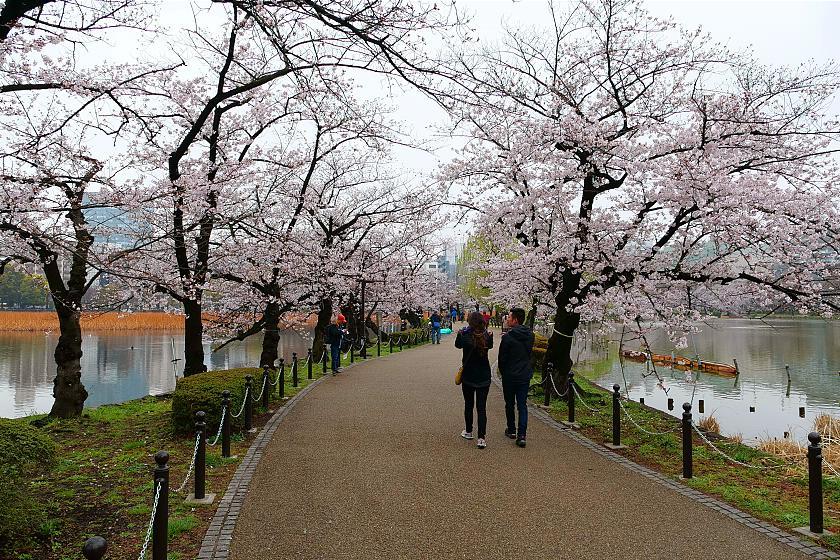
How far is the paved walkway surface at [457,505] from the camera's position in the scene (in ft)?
14.7

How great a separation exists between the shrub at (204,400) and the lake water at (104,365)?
9439mm

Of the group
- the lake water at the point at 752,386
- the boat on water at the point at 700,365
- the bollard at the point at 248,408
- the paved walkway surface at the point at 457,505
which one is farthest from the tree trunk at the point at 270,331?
the boat on water at the point at 700,365

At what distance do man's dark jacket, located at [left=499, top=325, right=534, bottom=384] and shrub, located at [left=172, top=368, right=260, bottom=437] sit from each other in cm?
399

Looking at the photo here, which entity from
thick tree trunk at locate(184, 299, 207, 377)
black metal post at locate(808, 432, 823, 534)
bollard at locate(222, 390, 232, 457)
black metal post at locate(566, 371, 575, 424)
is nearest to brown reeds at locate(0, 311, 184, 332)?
thick tree trunk at locate(184, 299, 207, 377)

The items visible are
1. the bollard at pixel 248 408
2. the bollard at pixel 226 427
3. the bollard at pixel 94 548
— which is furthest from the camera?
the bollard at pixel 248 408

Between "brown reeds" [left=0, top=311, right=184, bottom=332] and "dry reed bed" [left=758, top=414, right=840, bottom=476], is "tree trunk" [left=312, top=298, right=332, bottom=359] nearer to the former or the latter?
"dry reed bed" [left=758, top=414, right=840, bottom=476]

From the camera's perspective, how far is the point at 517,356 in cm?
792

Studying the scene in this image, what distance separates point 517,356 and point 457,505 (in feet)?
9.49

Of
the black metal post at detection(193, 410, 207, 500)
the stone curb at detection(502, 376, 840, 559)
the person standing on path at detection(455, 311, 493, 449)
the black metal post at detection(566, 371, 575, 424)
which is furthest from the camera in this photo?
the black metal post at detection(566, 371, 575, 424)

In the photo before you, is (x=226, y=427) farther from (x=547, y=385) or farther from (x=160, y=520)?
(x=547, y=385)

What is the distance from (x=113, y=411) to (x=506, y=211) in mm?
9513

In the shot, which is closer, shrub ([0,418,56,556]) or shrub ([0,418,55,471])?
shrub ([0,418,56,556])

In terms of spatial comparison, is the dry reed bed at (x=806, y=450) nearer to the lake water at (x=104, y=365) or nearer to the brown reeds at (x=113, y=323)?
the lake water at (x=104, y=365)

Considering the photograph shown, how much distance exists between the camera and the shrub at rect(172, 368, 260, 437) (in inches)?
322
